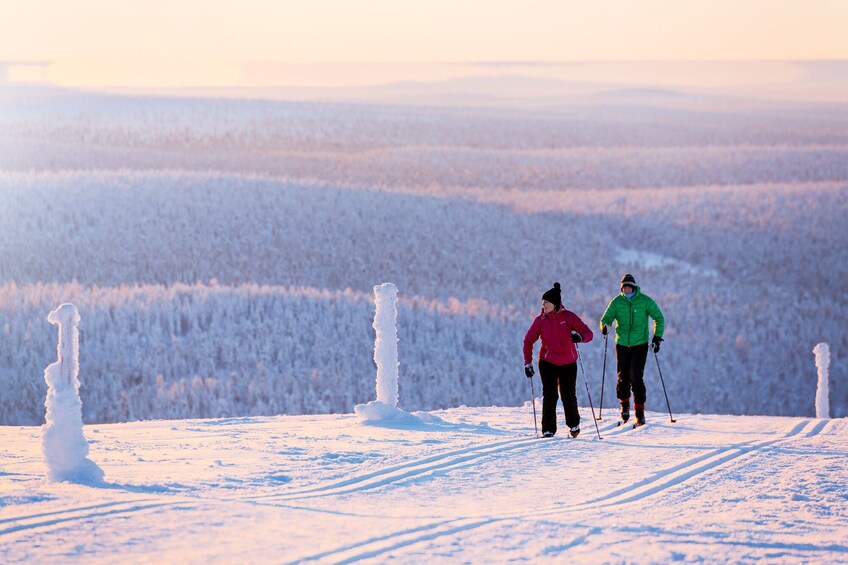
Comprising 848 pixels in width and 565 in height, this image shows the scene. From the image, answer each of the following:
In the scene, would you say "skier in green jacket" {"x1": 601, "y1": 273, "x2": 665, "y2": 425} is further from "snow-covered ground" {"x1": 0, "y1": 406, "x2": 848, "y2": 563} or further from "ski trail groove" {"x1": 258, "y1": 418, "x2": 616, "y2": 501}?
"ski trail groove" {"x1": 258, "y1": 418, "x2": 616, "y2": 501}

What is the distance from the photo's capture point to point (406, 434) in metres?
14.7

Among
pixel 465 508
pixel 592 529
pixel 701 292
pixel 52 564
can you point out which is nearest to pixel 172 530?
pixel 52 564

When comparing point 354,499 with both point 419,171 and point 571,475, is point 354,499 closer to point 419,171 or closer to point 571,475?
point 571,475

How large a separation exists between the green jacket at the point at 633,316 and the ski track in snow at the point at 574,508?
1.86m

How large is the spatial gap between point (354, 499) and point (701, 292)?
95.5ft

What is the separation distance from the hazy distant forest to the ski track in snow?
1112 centimetres

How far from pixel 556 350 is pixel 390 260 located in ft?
94.4

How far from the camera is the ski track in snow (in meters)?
8.46

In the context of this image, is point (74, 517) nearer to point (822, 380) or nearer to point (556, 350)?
point (556, 350)

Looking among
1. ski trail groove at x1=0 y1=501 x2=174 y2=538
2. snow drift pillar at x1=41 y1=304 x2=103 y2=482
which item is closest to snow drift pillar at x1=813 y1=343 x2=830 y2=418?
snow drift pillar at x1=41 y1=304 x2=103 y2=482

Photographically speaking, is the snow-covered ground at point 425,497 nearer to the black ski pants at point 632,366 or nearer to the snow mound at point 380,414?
the snow mound at point 380,414

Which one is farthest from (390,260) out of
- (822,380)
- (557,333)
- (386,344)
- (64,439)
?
(64,439)

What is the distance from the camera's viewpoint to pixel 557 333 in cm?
1402

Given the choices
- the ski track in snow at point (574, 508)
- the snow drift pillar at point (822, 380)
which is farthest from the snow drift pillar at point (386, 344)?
the snow drift pillar at point (822, 380)
